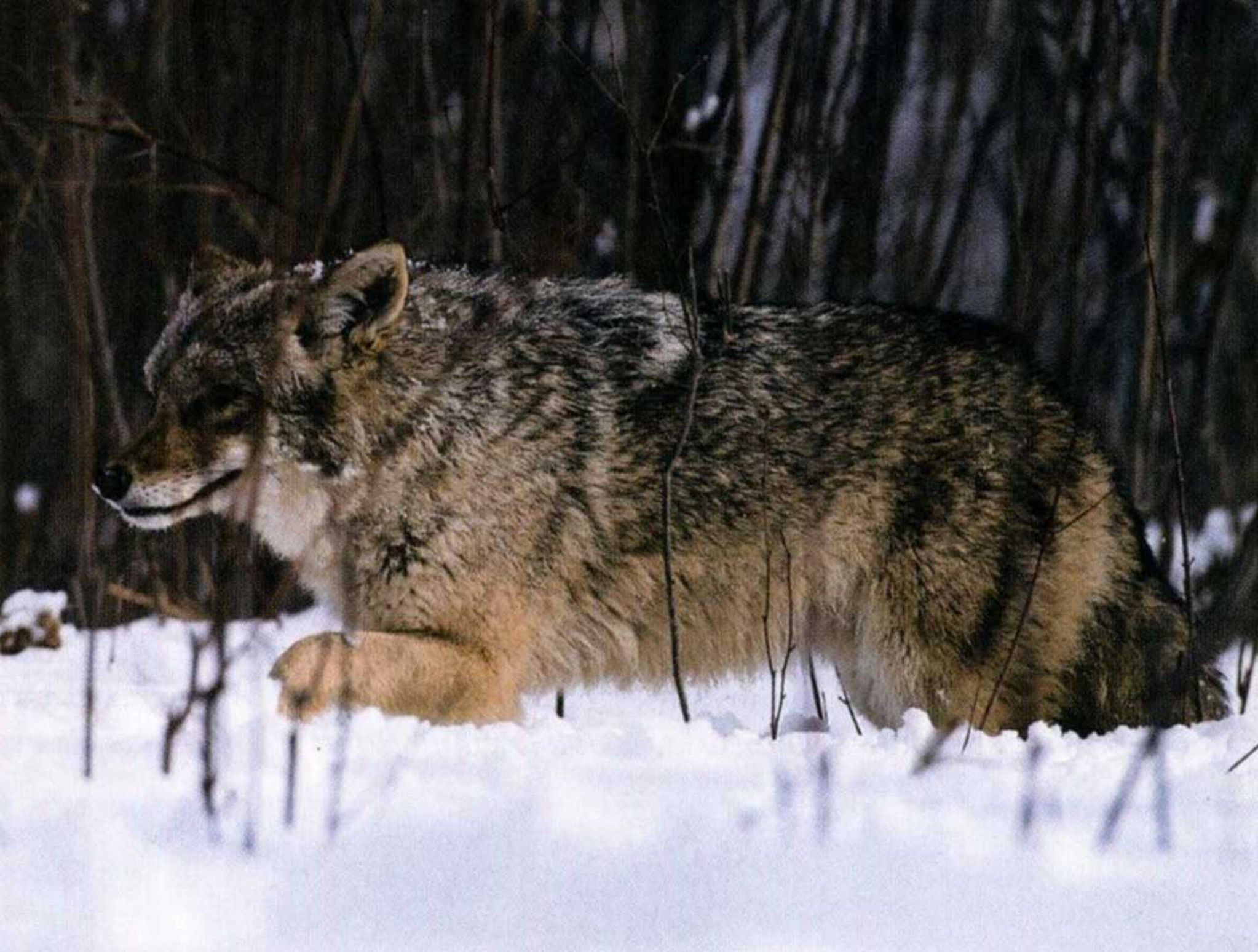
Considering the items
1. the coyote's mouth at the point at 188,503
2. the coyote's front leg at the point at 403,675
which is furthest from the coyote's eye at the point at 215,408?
the coyote's front leg at the point at 403,675

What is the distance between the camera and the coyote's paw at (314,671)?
4.46 m

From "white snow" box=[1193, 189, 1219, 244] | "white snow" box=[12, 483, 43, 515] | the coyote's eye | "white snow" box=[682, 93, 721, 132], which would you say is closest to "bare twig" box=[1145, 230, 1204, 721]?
the coyote's eye

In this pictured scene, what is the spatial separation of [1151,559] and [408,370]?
2319 mm

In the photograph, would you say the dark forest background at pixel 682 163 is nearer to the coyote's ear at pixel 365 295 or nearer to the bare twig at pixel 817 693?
the coyote's ear at pixel 365 295

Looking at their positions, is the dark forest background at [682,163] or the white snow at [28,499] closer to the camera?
the dark forest background at [682,163]

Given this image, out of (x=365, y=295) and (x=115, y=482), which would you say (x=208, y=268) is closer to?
(x=365, y=295)

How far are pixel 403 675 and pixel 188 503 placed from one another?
A: 2.45ft

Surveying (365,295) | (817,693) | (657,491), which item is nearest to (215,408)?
(365,295)

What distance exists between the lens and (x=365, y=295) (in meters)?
4.87

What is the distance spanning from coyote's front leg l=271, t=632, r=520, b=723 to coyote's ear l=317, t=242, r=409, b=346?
2.80 feet

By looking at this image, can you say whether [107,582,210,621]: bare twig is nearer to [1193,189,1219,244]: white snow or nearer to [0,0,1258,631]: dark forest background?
[0,0,1258,631]: dark forest background

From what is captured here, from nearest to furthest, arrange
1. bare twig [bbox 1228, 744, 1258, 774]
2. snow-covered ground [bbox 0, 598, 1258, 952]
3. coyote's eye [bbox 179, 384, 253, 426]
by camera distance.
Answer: snow-covered ground [bbox 0, 598, 1258, 952]
bare twig [bbox 1228, 744, 1258, 774]
coyote's eye [bbox 179, 384, 253, 426]

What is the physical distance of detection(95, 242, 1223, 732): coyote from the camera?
4859 millimetres

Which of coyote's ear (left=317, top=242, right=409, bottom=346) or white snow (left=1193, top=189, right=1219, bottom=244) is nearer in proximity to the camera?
coyote's ear (left=317, top=242, right=409, bottom=346)
